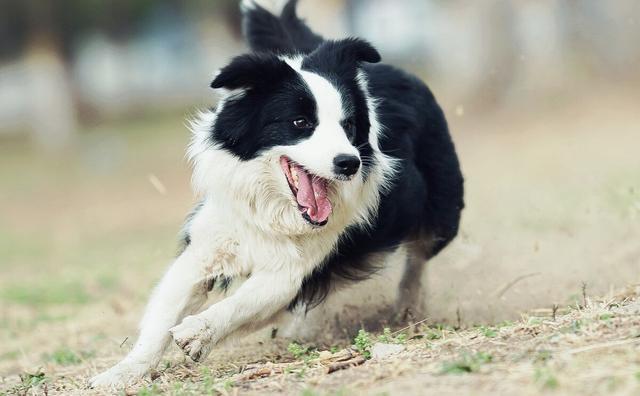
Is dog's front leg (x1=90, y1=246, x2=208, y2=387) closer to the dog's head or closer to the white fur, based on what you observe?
the white fur

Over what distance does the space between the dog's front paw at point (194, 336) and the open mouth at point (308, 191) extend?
2.46 feet

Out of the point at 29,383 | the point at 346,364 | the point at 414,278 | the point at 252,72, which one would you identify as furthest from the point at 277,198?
the point at 414,278

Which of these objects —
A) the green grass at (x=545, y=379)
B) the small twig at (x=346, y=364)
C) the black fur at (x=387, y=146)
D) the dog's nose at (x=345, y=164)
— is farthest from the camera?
the black fur at (x=387, y=146)

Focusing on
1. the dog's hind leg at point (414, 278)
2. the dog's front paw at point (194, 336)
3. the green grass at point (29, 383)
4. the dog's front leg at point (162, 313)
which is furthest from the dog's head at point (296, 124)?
the green grass at point (29, 383)

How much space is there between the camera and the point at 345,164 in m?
4.66

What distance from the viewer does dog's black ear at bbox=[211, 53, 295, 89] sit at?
4.85 meters

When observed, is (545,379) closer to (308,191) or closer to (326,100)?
(308,191)

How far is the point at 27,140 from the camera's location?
88.4 feet

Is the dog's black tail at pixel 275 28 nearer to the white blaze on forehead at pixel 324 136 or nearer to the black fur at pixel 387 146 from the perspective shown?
the black fur at pixel 387 146

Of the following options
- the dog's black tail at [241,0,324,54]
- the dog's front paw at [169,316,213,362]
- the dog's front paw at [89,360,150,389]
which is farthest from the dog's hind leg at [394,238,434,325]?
the dog's front paw at [89,360,150,389]

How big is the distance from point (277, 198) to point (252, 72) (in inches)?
25.9

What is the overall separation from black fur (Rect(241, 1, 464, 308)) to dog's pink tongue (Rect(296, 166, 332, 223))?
1.04 feet

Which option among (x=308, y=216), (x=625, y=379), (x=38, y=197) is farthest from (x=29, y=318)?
(x=38, y=197)

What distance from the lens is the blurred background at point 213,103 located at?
24.0 feet
